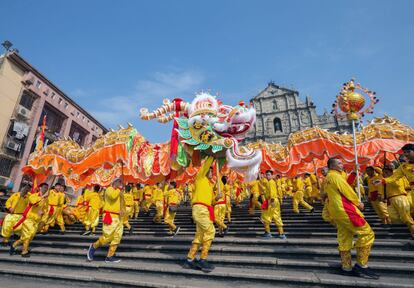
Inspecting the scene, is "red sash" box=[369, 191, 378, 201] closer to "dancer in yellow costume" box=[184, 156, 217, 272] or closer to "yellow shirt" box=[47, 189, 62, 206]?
"dancer in yellow costume" box=[184, 156, 217, 272]

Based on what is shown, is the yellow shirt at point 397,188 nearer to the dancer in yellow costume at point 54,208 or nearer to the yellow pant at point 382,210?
the yellow pant at point 382,210

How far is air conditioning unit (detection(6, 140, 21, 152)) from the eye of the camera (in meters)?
21.8

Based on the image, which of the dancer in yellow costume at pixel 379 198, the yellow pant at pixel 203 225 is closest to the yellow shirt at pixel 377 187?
the dancer in yellow costume at pixel 379 198

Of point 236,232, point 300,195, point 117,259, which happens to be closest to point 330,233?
point 236,232

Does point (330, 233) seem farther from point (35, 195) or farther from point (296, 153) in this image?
point (35, 195)

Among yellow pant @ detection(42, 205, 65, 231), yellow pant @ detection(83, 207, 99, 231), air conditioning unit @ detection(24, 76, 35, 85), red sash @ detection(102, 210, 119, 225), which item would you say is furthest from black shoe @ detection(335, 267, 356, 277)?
air conditioning unit @ detection(24, 76, 35, 85)

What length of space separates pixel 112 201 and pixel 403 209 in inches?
267

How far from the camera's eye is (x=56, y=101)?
90.7ft

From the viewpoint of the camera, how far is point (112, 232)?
5.11 m

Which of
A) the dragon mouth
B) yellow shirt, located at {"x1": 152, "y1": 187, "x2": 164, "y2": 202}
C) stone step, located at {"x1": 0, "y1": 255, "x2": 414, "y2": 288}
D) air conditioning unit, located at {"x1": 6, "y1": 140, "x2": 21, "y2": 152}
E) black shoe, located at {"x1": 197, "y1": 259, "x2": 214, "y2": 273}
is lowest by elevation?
stone step, located at {"x1": 0, "y1": 255, "x2": 414, "y2": 288}

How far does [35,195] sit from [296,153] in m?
9.93

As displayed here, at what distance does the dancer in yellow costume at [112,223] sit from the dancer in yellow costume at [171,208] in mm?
1984

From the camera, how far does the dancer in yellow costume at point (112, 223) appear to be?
5.10m

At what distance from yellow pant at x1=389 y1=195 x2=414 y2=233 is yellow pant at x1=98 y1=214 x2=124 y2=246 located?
6.52 m
